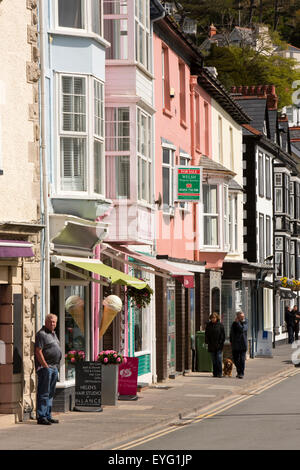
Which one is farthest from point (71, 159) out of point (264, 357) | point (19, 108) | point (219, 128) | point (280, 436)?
point (264, 357)

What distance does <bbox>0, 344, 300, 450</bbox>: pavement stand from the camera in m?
15.1

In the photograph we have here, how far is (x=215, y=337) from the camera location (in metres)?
30.1

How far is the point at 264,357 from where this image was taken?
41312 millimetres

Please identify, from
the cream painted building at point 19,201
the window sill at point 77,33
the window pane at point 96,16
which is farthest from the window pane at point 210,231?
the cream painted building at point 19,201

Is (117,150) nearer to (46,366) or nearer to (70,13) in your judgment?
(70,13)

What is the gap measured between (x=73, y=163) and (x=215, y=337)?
35.6 feet

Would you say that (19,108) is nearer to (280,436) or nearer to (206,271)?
(280,436)

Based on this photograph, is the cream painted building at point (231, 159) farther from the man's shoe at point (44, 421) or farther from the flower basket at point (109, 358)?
the man's shoe at point (44, 421)

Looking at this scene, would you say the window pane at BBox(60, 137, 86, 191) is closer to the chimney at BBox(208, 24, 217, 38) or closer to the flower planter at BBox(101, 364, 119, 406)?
the flower planter at BBox(101, 364, 119, 406)

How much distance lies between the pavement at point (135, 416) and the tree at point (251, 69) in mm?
65595

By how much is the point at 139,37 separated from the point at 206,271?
473 inches
